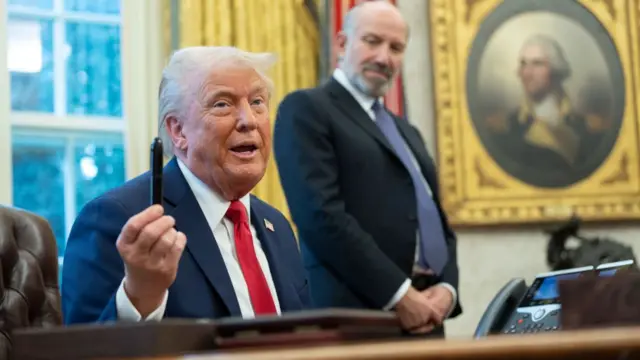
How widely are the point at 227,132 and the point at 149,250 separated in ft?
2.58

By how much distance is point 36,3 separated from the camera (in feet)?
15.4

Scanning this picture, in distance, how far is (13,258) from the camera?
6.99ft

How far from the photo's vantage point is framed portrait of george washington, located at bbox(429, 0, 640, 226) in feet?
16.8

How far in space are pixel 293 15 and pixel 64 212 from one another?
1.43 meters

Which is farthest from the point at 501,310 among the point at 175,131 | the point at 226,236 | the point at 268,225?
the point at 175,131

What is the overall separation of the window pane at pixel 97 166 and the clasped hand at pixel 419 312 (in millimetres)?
2013

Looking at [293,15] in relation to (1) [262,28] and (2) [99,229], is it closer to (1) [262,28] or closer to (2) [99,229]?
(1) [262,28]

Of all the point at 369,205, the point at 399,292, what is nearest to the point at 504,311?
the point at 399,292

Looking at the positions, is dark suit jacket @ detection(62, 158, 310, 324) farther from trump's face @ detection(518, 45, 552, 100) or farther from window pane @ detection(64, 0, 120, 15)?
trump's face @ detection(518, 45, 552, 100)

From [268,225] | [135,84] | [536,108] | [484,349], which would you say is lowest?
[268,225]

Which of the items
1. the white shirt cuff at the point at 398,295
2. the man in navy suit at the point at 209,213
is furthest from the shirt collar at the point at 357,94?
the man in navy suit at the point at 209,213

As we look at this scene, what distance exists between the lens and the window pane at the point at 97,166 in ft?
15.5

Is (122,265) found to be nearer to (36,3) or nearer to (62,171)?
(62,171)

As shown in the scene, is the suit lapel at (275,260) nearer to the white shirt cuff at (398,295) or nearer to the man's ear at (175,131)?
the man's ear at (175,131)
